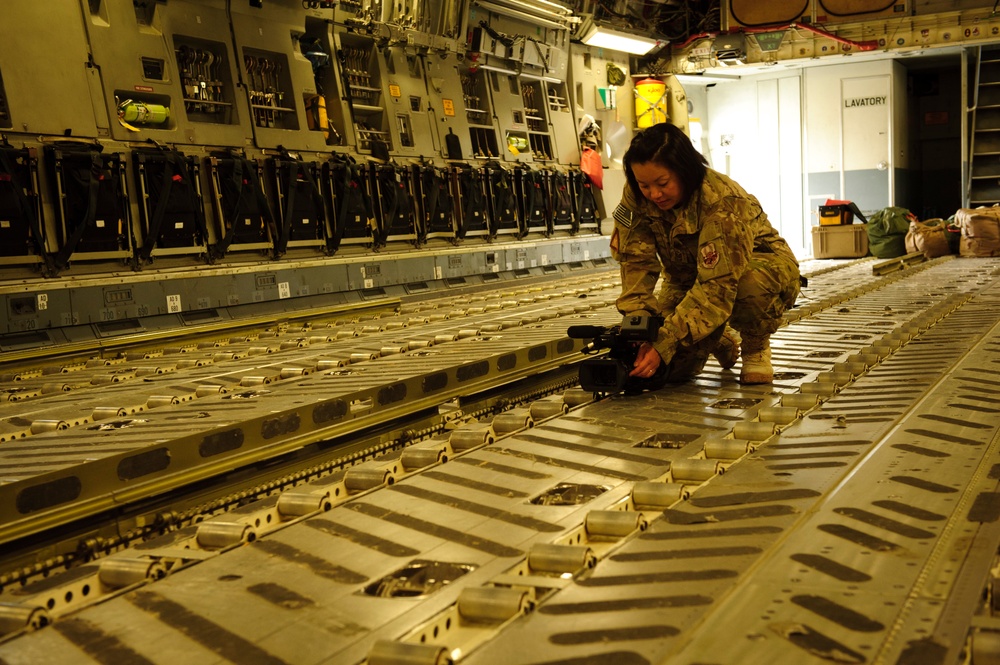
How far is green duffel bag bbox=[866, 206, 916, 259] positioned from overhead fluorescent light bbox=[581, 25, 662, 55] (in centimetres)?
508

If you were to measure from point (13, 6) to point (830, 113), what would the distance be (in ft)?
48.2

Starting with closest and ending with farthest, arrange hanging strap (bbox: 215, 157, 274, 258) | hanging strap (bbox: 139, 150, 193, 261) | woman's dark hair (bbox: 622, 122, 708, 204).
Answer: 1. woman's dark hair (bbox: 622, 122, 708, 204)
2. hanging strap (bbox: 139, 150, 193, 261)
3. hanging strap (bbox: 215, 157, 274, 258)

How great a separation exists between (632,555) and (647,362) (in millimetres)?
1831

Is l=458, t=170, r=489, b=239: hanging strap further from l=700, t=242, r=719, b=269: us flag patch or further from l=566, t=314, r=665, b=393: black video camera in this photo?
l=700, t=242, r=719, b=269: us flag patch

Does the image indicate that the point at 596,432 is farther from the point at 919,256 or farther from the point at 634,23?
the point at 634,23

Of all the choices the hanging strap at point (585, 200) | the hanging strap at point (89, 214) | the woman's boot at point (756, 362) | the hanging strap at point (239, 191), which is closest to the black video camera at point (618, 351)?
the woman's boot at point (756, 362)

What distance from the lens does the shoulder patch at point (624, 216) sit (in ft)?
14.6

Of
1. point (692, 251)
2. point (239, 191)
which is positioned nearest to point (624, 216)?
point (692, 251)

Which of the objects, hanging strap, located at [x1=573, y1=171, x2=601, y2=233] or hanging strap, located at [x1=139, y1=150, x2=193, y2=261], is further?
hanging strap, located at [x1=573, y1=171, x2=601, y2=233]

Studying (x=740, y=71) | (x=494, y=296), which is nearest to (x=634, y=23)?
(x=740, y=71)

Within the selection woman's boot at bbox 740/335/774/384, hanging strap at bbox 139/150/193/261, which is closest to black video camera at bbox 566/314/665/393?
woman's boot at bbox 740/335/774/384

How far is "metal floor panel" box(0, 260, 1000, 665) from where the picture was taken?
6.30ft

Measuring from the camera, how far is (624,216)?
4.47m

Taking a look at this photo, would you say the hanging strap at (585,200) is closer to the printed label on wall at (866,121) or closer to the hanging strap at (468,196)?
the hanging strap at (468,196)
